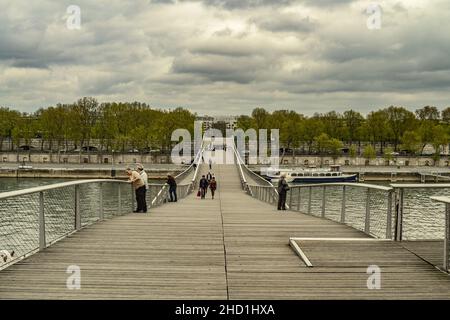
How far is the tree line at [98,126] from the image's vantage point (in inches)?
3698

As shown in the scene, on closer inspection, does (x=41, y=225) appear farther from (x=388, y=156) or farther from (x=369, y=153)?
(x=369, y=153)

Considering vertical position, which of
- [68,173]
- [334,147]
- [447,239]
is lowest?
[68,173]

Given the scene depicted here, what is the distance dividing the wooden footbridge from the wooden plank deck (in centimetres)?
1

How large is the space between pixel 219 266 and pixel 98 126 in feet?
299

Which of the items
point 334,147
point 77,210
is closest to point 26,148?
point 334,147

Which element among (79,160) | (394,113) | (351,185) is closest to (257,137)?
(394,113)

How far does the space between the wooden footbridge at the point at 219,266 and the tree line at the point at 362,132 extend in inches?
3375

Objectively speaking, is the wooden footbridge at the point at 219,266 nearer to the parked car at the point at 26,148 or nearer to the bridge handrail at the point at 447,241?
the bridge handrail at the point at 447,241

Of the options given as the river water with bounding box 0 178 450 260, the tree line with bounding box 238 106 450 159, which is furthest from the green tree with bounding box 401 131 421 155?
the river water with bounding box 0 178 450 260

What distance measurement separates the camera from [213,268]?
693 centimetres

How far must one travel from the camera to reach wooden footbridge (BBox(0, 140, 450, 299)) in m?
5.96
